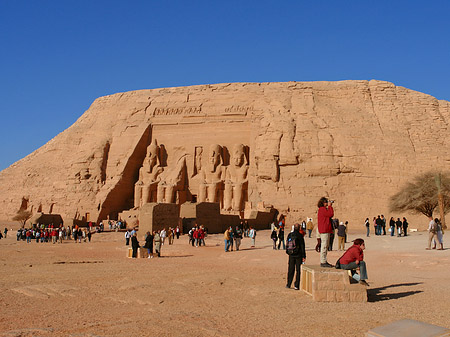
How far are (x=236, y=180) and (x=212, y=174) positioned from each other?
191 centimetres

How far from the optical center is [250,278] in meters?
9.01

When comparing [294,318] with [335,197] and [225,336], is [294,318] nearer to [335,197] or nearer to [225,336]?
[225,336]

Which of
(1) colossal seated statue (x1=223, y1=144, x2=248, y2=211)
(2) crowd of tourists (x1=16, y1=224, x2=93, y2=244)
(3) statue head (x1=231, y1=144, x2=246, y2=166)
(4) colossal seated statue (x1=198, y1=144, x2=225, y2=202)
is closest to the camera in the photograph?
(2) crowd of tourists (x1=16, y1=224, x2=93, y2=244)

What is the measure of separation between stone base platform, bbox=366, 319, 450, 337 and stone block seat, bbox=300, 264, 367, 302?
98.6 inches

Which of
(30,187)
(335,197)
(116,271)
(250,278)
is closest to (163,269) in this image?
(116,271)

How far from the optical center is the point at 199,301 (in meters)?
6.68

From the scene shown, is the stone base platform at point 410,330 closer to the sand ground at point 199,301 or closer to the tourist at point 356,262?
the sand ground at point 199,301

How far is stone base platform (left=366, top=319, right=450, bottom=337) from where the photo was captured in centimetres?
362

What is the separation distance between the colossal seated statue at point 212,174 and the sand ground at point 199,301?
64.1 feet

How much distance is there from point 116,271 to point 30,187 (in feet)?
A: 88.6

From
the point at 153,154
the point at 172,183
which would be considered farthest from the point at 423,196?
the point at 153,154

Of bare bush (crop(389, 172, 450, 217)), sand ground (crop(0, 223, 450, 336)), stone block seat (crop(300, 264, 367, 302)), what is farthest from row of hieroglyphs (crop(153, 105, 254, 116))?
stone block seat (crop(300, 264, 367, 302))

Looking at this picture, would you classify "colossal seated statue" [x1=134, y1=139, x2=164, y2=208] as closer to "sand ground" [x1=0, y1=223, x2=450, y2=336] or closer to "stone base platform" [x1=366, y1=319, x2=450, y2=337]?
"sand ground" [x1=0, y1=223, x2=450, y2=336]

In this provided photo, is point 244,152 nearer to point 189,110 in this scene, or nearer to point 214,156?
point 214,156
